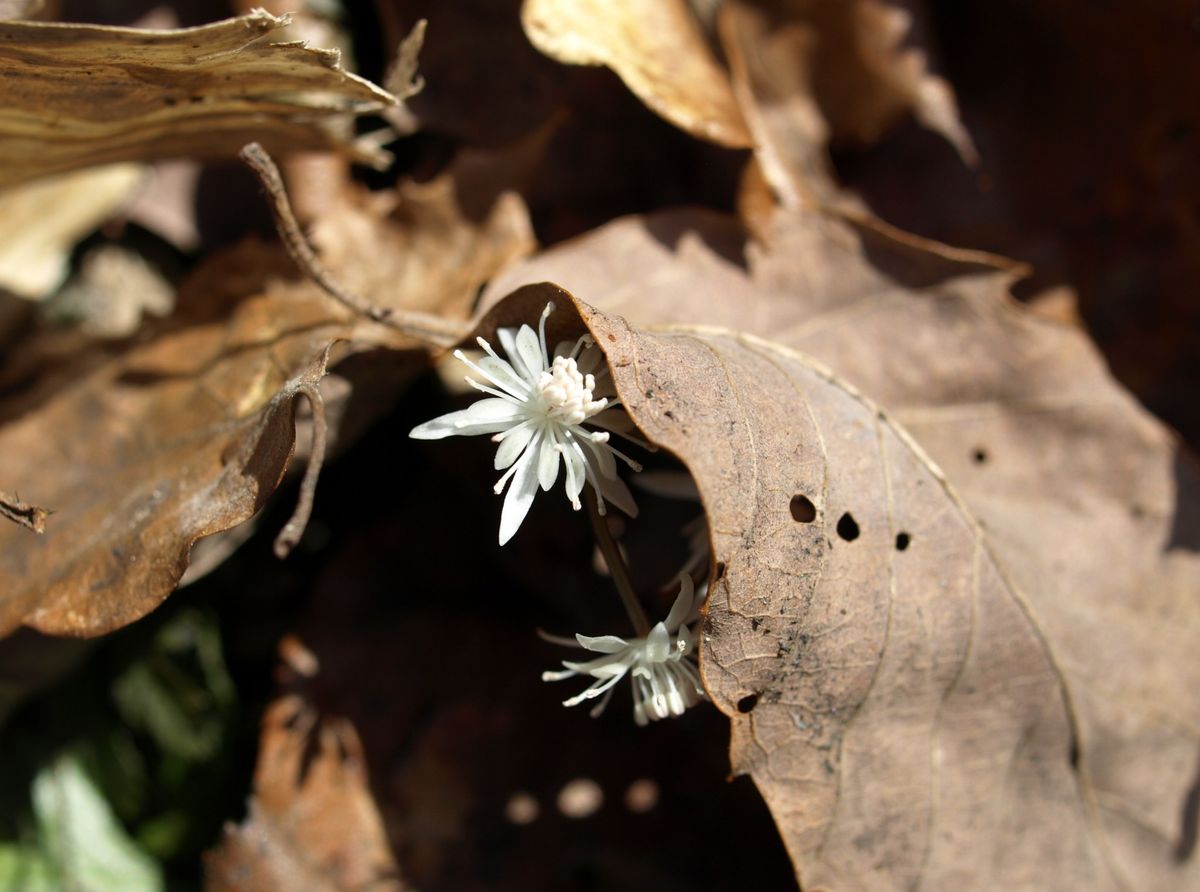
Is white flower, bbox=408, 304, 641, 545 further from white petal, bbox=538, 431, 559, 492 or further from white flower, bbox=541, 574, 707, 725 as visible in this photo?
white flower, bbox=541, 574, 707, 725

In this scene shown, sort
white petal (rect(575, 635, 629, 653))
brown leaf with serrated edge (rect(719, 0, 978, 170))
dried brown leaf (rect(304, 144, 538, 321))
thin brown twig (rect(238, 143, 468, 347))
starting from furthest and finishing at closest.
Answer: brown leaf with serrated edge (rect(719, 0, 978, 170)) → dried brown leaf (rect(304, 144, 538, 321)) → thin brown twig (rect(238, 143, 468, 347)) → white petal (rect(575, 635, 629, 653))

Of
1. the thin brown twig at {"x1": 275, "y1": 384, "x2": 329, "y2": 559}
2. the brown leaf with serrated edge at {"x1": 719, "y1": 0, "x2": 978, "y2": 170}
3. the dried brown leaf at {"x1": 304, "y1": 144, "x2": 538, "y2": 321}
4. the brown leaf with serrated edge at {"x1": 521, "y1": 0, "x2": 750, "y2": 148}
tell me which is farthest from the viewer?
the brown leaf with serrated edge at {"x1": 719, "y1": 0, "x2": 978, "y2": 170}

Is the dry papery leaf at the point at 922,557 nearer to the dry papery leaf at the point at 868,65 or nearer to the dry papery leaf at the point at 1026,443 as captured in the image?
the dry papery leaf at the point at 1026,443

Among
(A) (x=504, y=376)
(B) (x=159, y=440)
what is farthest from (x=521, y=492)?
(B) (x=159, y=440)

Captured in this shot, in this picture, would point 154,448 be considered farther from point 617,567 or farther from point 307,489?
point 617,567

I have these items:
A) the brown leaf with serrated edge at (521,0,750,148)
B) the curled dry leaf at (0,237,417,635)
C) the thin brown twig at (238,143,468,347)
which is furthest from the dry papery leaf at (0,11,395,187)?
the brown leaf with serrated edge at (521,0,750,148)

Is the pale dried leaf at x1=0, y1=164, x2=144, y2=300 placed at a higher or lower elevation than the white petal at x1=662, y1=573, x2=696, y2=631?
higher

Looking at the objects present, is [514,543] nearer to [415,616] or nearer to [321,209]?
[415,616]
